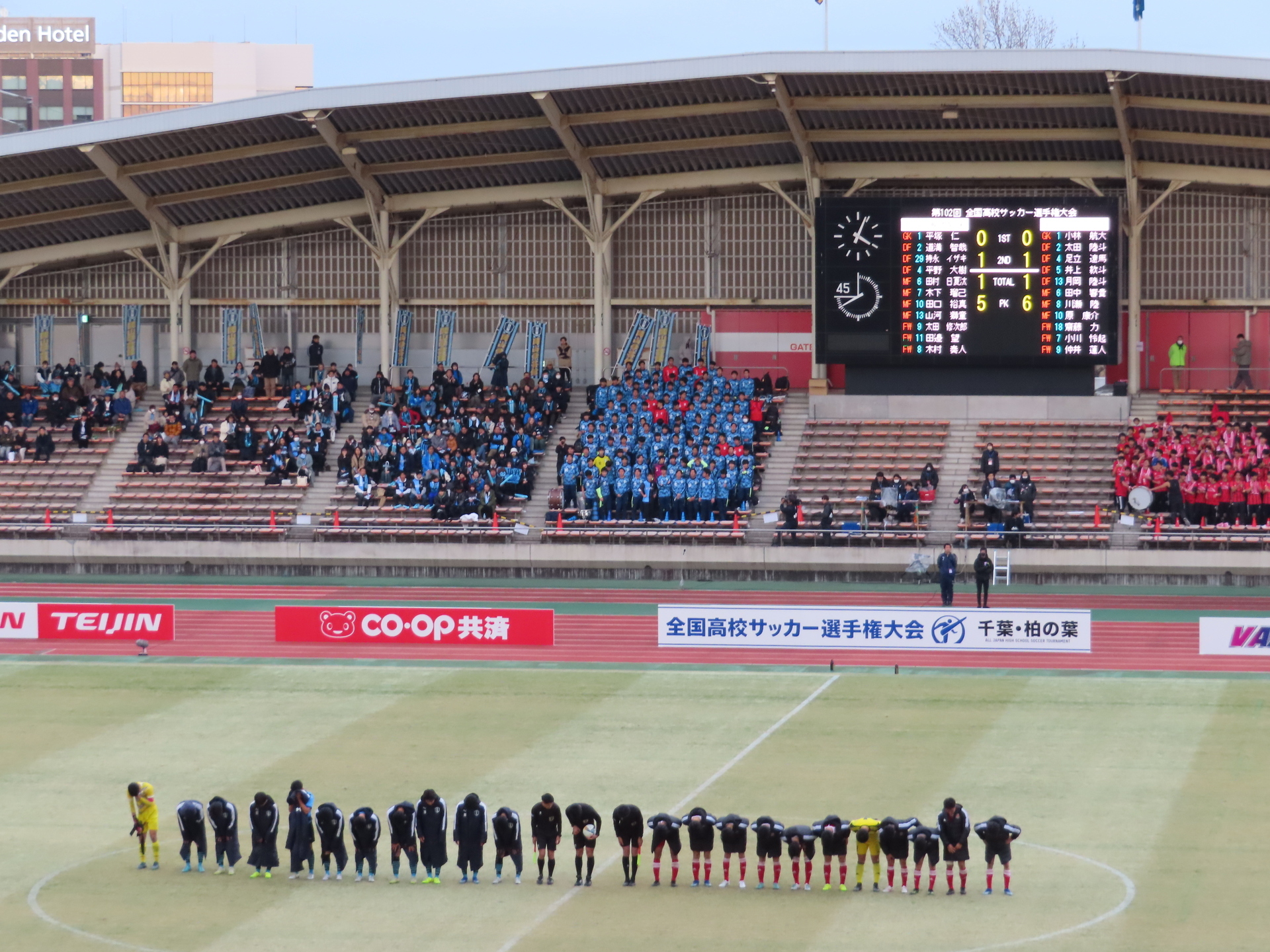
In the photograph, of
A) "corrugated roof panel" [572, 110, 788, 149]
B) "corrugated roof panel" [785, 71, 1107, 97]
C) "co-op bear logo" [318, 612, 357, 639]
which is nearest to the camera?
"co-op bear logo" [318, 612, 357, 639]

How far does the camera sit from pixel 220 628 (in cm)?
3753

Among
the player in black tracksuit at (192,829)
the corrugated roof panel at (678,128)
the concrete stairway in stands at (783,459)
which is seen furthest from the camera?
the corrugated roof panel at (678,128)

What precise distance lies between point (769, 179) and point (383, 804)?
27812 mm

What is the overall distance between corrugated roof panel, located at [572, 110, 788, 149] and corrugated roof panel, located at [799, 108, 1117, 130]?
→ 965mm

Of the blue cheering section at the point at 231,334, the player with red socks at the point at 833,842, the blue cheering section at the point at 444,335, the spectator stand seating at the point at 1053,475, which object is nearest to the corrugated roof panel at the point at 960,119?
the spectator stand seating at the point at 1053,475

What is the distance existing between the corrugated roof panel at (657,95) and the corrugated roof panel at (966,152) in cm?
325

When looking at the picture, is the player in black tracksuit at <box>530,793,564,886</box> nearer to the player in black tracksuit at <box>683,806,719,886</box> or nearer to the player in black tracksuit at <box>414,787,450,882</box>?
the player in black tracksuit at <box>414,787,450,882</box>

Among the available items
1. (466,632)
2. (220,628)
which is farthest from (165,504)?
(466,632)

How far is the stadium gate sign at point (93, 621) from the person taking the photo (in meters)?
35.8

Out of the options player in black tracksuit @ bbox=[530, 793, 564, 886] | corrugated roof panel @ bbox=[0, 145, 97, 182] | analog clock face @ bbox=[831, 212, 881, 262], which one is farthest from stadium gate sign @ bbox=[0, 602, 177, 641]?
analog clock face @ bbox=[831, 212, 881, 262]

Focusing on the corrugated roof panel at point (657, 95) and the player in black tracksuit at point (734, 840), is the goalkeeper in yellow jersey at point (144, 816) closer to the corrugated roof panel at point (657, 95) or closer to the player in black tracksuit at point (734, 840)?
the player in black tracksuit at point (734, 840)

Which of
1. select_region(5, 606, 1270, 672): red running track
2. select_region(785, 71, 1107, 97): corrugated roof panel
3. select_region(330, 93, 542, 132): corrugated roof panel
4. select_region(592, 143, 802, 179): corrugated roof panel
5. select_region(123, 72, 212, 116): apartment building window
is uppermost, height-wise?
select_region(123, 72, 212, 116): apartment building window

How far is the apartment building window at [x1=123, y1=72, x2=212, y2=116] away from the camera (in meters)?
159

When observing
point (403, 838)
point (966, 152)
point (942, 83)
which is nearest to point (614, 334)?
point (966, 152)
